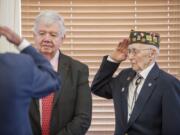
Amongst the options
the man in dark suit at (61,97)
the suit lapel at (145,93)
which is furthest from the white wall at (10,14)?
the suit lapel at (145,93)

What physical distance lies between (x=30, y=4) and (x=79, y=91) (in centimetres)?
91

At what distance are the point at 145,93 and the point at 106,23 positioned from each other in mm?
773

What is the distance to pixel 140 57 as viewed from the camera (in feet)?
6.49

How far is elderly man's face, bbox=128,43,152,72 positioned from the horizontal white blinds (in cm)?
57

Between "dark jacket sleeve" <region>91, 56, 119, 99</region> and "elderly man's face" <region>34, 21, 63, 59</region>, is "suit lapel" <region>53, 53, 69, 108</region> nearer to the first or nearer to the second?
"elderly man's face" <region>34, 21, 63, 59</region>

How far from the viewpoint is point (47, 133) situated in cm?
184

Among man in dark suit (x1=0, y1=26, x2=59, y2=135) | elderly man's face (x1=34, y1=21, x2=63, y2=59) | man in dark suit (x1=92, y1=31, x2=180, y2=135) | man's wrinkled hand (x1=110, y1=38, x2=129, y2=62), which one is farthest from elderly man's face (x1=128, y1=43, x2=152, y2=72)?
man in dark suit (x1=0, y1=26, x2=59, y2=135)

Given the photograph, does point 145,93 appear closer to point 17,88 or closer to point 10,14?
point 17,88

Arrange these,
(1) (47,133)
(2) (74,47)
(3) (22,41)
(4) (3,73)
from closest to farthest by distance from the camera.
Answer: (4) (3,73), (3) (22,41), (1) (47,133), (2) (74,47)

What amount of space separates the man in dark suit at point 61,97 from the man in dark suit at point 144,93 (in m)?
0.21

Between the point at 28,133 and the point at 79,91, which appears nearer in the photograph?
the point at 28,133

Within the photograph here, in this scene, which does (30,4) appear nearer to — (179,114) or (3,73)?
(179,114)

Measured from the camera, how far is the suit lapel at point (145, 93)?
1.93 metres

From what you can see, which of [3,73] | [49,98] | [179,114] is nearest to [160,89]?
[179,114]
